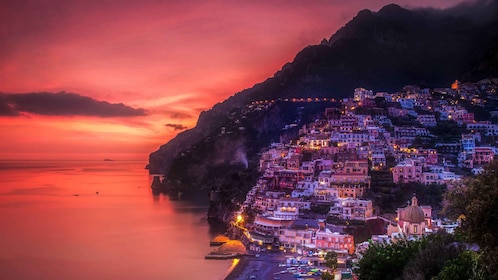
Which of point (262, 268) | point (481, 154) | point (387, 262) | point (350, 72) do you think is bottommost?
point (262, 268)

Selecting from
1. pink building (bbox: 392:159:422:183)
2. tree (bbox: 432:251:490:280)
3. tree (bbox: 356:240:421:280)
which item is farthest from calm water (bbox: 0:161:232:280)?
tree (bbox: 432:251:490:280)

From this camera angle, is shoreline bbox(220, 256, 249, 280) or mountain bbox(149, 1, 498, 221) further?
mountain bbox(149, 1, 498, 221)

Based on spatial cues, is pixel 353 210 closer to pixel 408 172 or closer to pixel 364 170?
pixel 364 170

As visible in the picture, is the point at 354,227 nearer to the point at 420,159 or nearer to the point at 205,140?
the point at 420,159

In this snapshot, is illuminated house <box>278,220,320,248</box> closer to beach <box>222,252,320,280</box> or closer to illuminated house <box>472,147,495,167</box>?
beach <box>222,252,320,280</box>

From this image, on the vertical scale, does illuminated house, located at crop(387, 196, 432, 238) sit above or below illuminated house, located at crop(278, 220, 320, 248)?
above

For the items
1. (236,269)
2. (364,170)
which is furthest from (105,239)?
(364,170)

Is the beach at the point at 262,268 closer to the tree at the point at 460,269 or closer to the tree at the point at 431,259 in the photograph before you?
the tree at the point at 431,259
